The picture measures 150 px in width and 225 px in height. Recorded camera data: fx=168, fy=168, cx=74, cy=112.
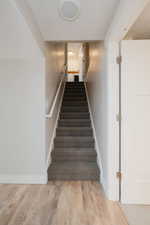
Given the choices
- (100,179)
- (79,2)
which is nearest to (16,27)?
(79,2)

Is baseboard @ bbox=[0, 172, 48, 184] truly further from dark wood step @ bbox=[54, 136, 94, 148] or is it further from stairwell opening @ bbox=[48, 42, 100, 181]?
dark wood step @ bbox=[54, 136, 94, 148]

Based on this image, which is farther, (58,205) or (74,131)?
(74,131)

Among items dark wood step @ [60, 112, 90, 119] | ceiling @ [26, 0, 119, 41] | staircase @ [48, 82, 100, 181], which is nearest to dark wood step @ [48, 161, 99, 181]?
staircase @ [48, 82, 100, 181]

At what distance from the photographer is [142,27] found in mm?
2133

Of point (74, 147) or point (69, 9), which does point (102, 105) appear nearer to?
point (74, 147)

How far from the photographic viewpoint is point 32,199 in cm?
214

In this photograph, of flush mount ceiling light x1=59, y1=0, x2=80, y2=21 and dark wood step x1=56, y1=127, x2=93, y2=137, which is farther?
dark wood step x1=56, y1=127, x2=93, y2=137

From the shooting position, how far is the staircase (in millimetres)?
2680

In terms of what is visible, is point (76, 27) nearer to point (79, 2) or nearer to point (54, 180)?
point (79, 2)

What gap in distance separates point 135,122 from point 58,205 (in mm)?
1369

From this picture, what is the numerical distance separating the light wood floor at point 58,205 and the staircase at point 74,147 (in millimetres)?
159

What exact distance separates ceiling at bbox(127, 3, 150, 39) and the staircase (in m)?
1.88

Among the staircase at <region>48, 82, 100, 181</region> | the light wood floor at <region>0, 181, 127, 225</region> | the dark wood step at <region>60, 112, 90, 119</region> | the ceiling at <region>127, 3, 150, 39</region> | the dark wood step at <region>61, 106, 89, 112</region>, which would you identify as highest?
the ceiling at <region>127, 3, 150, 39</region>

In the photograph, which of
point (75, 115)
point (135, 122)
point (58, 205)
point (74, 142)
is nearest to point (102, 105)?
point (135, 122)
